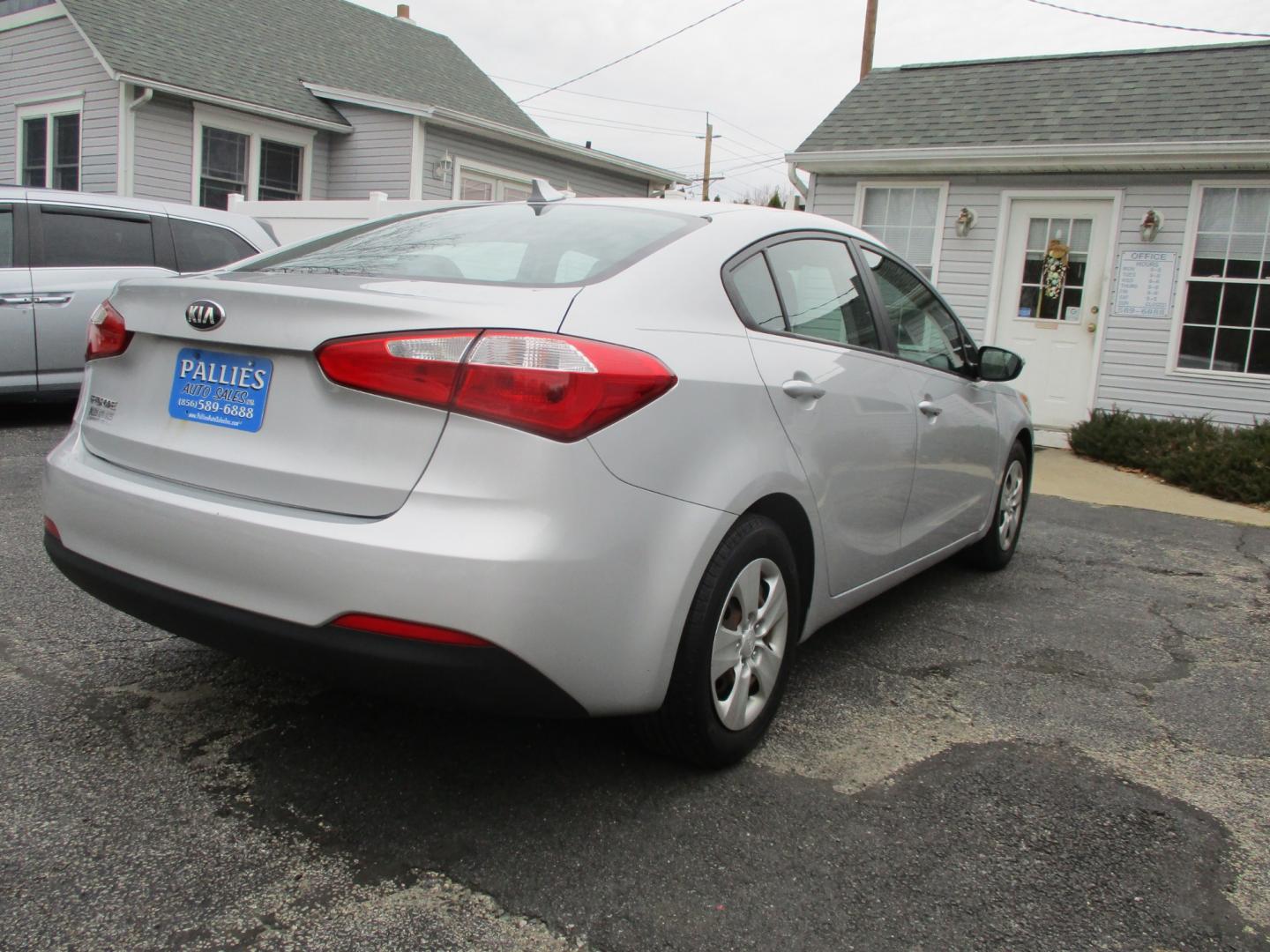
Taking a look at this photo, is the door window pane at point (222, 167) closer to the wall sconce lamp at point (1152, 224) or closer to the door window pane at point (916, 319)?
the wall sconce lamp at point (1152, 224)

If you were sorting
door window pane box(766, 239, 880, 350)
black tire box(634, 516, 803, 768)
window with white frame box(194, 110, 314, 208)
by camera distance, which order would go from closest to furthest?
1. black tire box(634, 516, 803, 768)
2. door window pane box(766, 239, 880, 350)
3. window with white frame box(194, 110, 314, 208)

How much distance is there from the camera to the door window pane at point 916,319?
388cm

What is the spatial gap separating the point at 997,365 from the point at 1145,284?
23.3 ft

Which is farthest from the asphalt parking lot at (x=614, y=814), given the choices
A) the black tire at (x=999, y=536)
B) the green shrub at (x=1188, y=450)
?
the green shrub at (x=1188, y=450)

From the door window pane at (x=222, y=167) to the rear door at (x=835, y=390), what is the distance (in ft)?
42.0

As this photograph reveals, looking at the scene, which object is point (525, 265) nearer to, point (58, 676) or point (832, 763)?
point (832, 763)

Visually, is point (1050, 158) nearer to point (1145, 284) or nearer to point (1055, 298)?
point (1055, 298)

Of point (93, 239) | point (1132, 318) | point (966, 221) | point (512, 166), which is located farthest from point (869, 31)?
point (93, 239)

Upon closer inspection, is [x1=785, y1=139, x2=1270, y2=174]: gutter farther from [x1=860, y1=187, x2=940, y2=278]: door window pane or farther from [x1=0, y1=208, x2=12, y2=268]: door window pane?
[x1=0, y1=208, x2=12, y2=268]: door window pane

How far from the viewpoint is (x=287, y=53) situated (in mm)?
16328

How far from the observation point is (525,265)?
274cm

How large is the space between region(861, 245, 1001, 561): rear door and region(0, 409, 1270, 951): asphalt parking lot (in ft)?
1.95

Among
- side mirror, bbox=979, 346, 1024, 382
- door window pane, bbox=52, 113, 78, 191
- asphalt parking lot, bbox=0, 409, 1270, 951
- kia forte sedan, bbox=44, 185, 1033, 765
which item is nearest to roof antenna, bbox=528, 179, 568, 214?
kia forte sedan, bbox=44, 185, 1033, 765

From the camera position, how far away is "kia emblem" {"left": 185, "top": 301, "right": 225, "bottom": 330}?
2395mm
